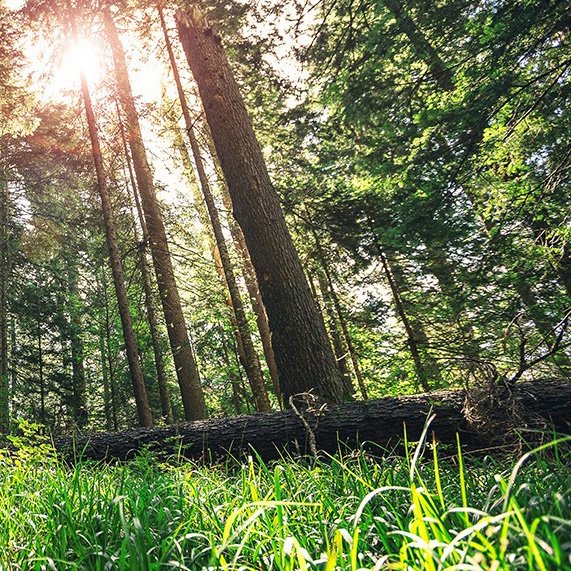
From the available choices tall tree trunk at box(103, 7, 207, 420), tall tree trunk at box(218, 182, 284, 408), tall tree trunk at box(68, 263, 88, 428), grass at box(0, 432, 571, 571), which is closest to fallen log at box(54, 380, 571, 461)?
grass at box(0, 432, 571, 571)

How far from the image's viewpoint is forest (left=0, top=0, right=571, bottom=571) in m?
1.59

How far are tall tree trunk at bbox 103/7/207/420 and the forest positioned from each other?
0.26 feet

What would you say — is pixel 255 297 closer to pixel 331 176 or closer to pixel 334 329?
pixel 334 329

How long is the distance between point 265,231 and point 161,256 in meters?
6.08

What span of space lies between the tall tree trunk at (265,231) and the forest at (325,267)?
3 cm

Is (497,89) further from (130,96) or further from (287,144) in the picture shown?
(130,96)

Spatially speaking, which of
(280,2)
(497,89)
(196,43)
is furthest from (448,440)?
(280,2)

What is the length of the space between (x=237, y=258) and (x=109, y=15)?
22.7 feet

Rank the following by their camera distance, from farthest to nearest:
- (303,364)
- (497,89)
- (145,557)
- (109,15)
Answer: (109,15) → (497,89) → (303,364) → (145,557)

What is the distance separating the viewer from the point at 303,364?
16.4ft

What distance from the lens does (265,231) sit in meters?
5.55

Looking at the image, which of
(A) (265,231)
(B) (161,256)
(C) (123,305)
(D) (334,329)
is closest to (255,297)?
(D) (334,329)

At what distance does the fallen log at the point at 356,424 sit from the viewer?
12.4 feet

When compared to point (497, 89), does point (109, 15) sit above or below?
above
